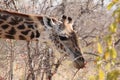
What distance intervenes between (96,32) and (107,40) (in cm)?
457

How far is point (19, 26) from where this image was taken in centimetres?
451

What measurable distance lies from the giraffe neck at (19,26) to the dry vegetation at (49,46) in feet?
0.96

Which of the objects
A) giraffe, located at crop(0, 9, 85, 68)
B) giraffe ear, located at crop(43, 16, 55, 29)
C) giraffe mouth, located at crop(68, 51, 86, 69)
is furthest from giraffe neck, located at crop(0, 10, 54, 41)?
giraffe mouth, located at crop(68, 51, 86, 69)

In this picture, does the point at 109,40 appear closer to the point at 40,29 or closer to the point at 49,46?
the point at 40,29

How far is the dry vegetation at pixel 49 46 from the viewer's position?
5.07 metres

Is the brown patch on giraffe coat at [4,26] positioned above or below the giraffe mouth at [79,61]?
above

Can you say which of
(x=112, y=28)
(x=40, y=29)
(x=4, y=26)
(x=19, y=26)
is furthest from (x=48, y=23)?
(x=112, y=28)

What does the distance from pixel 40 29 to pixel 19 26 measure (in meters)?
0.30

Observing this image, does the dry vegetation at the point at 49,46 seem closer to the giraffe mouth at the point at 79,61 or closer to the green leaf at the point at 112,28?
the giraffe mouth at the point at 79,61

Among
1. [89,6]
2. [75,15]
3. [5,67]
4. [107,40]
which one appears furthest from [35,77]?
[107,40]

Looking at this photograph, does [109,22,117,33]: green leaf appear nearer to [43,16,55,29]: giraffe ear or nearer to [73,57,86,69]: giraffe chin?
[73,57,86,69]: giraffe chin

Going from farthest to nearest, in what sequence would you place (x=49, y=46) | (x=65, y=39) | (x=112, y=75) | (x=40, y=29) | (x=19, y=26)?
(x=49, y=46) < (x=19, y=26) < (x=40, y=29) < (x=65, y=39) < (x=112, y=75)

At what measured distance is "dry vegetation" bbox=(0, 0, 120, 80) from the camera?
507cm

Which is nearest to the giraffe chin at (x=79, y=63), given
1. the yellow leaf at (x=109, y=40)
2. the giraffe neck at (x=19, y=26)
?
the giraffe neck at (x=19, y=26)
